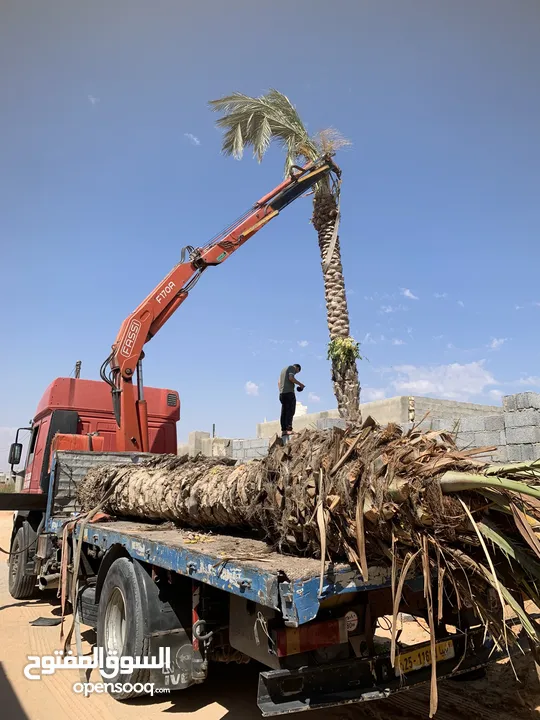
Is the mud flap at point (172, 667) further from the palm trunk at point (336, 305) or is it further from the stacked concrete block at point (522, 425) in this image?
the palm trunk at point (336, 305)

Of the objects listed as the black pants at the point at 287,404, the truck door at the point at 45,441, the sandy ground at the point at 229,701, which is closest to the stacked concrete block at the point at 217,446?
the black pants at the point at 287,404

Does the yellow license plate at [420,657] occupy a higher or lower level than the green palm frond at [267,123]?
lower

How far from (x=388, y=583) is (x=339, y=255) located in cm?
999

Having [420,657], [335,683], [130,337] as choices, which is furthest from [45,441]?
[420,657]

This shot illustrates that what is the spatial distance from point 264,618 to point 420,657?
1.07 metres

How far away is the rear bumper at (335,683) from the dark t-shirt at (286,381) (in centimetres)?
591

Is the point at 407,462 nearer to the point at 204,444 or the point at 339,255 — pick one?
the point at 339,255

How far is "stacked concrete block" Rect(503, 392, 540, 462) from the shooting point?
7.41m

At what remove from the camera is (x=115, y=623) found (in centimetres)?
468

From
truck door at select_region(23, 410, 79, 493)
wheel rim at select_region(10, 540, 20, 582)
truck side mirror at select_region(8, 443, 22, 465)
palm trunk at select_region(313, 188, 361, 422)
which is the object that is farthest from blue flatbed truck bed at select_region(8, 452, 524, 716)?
palm trunk at select_region(313, 188, 361, 422)

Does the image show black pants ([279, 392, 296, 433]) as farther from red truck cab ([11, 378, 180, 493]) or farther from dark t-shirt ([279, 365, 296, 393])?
red truck cab ([11, 378, 180, 493])

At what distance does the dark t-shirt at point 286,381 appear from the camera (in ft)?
30.0

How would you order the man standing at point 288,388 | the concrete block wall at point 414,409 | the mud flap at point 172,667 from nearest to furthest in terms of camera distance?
the mud flap at point 172,667 < the man standing at point 288,388 < the concrete block wall at point 414,409

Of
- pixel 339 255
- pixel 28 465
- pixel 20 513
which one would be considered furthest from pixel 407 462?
pixel 339 255
